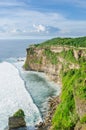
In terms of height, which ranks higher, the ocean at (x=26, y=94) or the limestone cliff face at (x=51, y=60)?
the limestone cliff face at (x=51, y=60)

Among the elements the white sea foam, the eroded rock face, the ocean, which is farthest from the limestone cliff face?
the eroded rock face

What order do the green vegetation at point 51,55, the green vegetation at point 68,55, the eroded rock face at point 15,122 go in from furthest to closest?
the green vegetation at point 51,55 → the green vegetation at point 68,55 → the eroded rock face at point 15,122

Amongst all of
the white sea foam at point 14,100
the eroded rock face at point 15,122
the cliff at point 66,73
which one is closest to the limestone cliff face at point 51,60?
the cliff at point 66,73

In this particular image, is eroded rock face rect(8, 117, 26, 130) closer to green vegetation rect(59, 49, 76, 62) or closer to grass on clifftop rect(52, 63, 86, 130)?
grass on clifftop rect(52, 63, 86, 130)

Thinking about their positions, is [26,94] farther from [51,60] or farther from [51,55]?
[51,55]

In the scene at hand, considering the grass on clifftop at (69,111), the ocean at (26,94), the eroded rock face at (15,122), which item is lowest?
the ocean at (26,94)

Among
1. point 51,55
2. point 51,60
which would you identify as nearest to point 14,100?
point 51,60

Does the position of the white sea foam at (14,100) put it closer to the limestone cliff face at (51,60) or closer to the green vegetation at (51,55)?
the limestone cliff face at (51,60)

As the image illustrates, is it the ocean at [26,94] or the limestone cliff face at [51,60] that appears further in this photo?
the limestone cliff face at [51,60]
